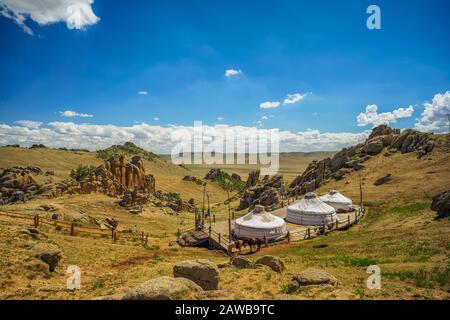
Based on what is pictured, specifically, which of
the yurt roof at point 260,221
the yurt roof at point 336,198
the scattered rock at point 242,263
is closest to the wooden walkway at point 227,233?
the yurt roof at point 260,221

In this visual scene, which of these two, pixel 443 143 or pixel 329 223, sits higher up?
pixel 443 143

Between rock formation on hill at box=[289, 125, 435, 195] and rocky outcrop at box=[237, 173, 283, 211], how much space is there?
254 inches

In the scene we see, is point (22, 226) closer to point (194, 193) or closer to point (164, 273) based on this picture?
point (164, 273)

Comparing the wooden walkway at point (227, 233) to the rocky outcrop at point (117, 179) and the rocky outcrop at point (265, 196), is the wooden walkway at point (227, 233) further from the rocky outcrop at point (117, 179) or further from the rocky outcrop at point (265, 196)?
the rocky outcrop at point (117, 179)

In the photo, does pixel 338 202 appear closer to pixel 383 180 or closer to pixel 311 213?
pixel 311 213

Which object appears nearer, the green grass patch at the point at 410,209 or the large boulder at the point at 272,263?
the large boulder at the point at 272,263

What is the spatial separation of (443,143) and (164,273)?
78100mm

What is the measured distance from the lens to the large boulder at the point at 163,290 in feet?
31.9

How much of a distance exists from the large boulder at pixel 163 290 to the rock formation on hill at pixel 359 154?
6762 centimetres

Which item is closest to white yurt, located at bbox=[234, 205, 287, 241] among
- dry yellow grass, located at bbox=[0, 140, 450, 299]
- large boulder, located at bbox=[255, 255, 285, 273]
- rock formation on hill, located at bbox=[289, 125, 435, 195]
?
dry yellow grass, located at bbox=[0, 140, 450, 299]

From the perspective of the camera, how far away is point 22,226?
2416cm
